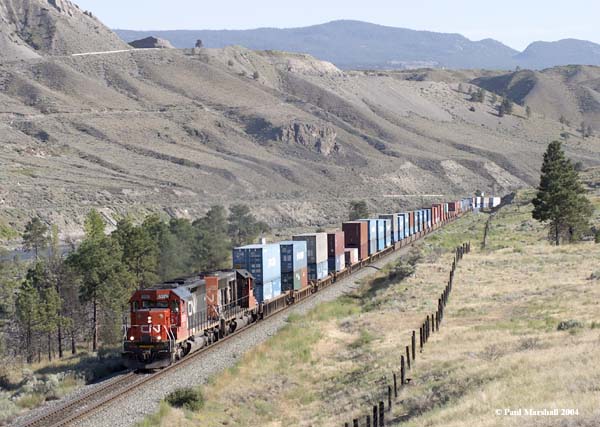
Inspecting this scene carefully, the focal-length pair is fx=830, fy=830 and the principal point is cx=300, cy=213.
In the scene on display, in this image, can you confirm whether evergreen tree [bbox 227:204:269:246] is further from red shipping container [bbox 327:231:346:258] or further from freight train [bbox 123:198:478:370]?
red shipping container [bbox 327:231:346:258]

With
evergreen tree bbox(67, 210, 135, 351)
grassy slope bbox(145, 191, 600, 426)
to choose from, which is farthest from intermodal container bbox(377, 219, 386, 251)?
evergreen tree bbox(67, 210, 135, 351)

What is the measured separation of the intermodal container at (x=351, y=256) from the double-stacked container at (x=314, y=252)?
1007 centimetres

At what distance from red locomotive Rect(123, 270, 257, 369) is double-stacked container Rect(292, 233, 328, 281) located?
68.1 ft

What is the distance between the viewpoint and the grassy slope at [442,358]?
20516mm

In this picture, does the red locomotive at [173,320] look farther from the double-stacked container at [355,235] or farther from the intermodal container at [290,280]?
the double-stacked container at [355,235]

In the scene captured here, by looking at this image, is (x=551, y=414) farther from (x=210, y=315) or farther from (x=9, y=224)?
(x=9, y=224)

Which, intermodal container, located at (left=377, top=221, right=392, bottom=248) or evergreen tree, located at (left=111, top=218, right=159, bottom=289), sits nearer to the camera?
evergreen tree, located at (left=111, top=218, right=159, bottom=289)

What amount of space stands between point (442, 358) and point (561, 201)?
51378mm

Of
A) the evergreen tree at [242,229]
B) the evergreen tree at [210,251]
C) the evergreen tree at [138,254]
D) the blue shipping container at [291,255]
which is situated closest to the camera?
the blue shipping container at [291,255]

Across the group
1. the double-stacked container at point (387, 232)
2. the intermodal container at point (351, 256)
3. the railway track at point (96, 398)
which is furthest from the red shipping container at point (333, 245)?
the railway track at point (96, 398)

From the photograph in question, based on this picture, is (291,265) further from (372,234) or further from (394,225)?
(394,225)

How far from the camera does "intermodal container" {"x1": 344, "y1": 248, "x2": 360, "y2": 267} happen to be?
75188 millimetres

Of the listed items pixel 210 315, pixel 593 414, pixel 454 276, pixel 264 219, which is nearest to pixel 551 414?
pixel 593 414

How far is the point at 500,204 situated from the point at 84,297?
128299 mm
